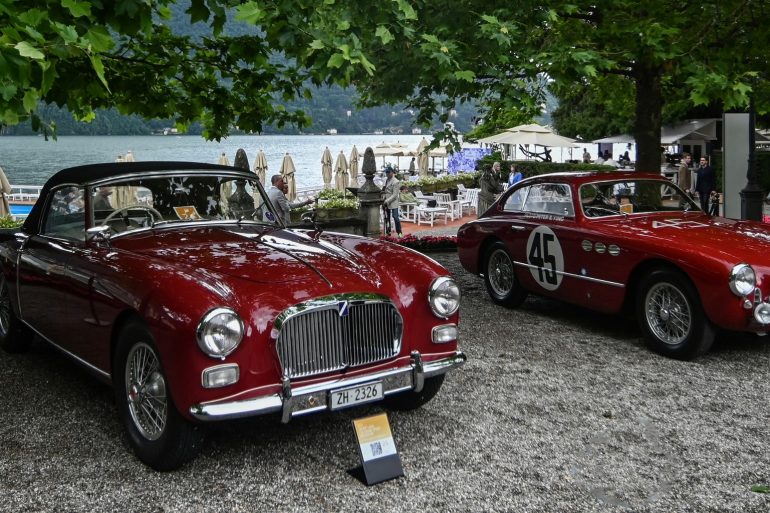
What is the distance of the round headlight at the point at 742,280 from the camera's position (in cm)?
628

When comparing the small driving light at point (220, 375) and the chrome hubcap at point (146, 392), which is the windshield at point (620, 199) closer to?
the small driving light at point (220, 375)

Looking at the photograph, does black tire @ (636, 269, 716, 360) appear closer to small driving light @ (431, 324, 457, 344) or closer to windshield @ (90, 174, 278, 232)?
small driving light @ (431, 324, 457, 344)

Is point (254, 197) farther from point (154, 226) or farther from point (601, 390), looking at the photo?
point (601, 390)

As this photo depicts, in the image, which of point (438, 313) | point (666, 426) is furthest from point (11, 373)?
point (666, 426)

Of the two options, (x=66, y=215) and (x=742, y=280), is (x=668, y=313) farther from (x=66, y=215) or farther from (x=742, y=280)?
(x=66, y=215)

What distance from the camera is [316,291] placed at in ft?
14.5

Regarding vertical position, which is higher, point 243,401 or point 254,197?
point 254,197

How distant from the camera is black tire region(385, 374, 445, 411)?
5340 millimetres

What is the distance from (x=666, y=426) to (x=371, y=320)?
2311 millimetres

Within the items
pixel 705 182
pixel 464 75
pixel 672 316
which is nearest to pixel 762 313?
pixel 672 316

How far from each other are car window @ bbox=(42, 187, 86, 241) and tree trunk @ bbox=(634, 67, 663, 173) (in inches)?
363

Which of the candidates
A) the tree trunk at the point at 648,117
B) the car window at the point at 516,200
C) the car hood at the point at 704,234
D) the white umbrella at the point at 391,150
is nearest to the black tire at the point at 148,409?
the car hood at the point at 704,234

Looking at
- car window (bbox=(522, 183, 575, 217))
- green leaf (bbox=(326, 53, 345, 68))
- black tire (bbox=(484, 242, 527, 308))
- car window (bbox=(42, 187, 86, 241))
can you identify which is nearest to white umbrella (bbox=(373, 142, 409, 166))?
black tire (bbox=(484, 242, 527, 308))

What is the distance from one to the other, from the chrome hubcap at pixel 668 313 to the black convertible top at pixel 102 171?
400 cm
